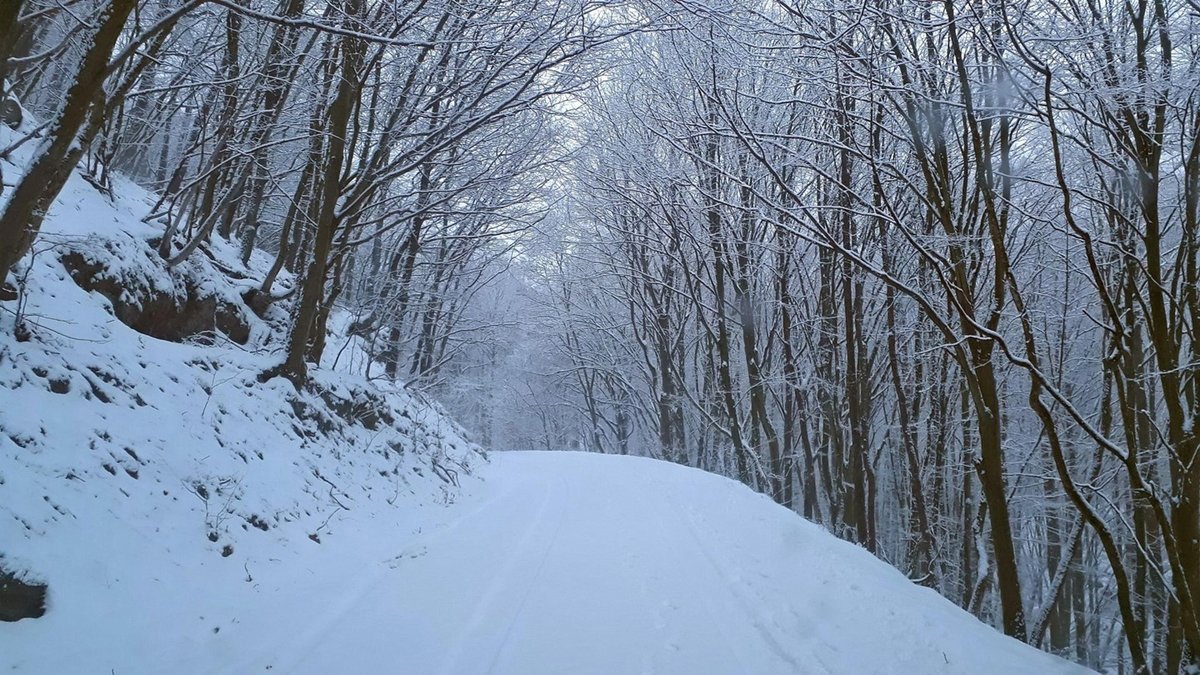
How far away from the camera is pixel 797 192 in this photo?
14930mm

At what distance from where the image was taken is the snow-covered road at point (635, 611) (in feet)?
14.5

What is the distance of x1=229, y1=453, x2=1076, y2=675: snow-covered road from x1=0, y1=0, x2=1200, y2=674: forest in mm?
1877

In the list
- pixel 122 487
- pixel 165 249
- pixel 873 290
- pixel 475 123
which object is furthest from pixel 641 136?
pixel 122 487

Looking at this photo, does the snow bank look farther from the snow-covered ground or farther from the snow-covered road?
the snow-covered road

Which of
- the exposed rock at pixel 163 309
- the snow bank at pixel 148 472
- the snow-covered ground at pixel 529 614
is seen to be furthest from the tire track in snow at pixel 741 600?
Answer: the exposed rock at pixel 163 309

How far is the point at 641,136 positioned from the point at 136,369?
13234mm

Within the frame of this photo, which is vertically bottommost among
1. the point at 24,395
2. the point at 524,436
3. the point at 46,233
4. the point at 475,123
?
the point at 524,436

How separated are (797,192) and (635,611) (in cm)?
1166

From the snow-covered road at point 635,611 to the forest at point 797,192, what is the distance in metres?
1.88

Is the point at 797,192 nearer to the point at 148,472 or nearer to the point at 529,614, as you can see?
the point at 529,614

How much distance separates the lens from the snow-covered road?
4414 millimetres

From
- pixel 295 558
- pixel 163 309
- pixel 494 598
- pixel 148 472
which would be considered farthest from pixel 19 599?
pixel 163 309

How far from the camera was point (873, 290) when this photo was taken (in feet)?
53.8

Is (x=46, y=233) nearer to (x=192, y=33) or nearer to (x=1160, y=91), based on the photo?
(x=192, y=33)
